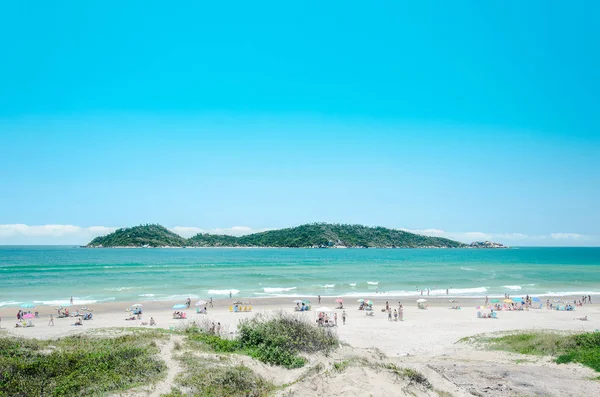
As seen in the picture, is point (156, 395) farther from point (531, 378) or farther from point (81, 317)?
point (81, 317)

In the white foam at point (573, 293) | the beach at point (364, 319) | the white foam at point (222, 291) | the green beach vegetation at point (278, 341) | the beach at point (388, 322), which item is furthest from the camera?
the white foam at point (573, 293)

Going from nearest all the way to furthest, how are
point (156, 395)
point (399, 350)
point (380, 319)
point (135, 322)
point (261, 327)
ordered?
point (156, 395) → point (261, 327) → point (399, 350) → point (135, 322) → point (380, 319)

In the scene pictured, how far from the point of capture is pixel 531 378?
13.0m

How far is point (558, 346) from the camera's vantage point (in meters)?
16.4

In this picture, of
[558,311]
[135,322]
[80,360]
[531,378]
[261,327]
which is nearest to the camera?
[80,360]

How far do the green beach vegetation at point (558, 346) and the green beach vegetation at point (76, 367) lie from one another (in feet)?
47.6

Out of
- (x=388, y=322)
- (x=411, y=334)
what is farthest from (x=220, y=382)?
(x=388, y=322)

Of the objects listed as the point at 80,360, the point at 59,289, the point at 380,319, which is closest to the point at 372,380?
the point at 80,360

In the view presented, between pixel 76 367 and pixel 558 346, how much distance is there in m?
17.6

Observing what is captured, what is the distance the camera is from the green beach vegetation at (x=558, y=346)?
14742mm

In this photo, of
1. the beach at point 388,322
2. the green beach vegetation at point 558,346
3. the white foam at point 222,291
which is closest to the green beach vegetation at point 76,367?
the beach at point 388,322

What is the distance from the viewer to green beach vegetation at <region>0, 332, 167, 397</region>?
9.41m

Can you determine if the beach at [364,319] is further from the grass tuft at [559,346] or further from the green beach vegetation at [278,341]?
the grass tuft at [559,346]

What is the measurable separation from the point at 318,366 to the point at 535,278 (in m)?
62.6
